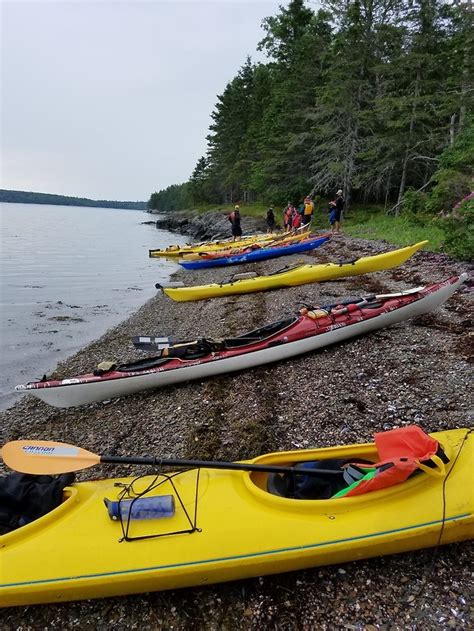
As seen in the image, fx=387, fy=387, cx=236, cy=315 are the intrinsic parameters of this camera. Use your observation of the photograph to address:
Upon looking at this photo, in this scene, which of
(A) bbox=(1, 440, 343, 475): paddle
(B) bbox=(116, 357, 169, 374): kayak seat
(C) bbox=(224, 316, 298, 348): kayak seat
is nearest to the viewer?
(A) bbox=(1, 440, 343, 475): paddle

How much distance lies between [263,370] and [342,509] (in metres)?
3.36

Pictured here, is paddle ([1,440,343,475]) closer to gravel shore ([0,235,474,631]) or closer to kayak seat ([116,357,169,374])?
gravel shore ([0,235,474,631])

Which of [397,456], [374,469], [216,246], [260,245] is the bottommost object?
[374,469]

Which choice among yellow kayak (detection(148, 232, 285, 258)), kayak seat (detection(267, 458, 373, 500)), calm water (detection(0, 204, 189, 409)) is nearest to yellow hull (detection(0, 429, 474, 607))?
kayak seat (detection(267, 458, 373, 500))

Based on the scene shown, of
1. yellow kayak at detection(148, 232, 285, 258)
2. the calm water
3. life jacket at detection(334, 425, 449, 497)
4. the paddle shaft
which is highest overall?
yellow kayak at detection(148, 232, 285, 258)

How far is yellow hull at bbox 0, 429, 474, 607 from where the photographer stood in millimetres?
2588

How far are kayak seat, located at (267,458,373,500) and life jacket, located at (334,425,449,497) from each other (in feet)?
0.57

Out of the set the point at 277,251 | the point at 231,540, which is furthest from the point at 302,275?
the point at 231,540

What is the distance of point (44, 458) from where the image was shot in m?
3.12

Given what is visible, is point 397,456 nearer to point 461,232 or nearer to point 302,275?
point 302,275

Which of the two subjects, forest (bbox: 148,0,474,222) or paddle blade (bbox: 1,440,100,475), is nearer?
paddle blade (bbox: 1,440,100,475)

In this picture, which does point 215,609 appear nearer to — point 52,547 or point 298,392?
point 52,547

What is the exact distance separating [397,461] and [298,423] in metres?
1.81

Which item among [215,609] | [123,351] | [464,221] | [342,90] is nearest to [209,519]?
[215,609]
